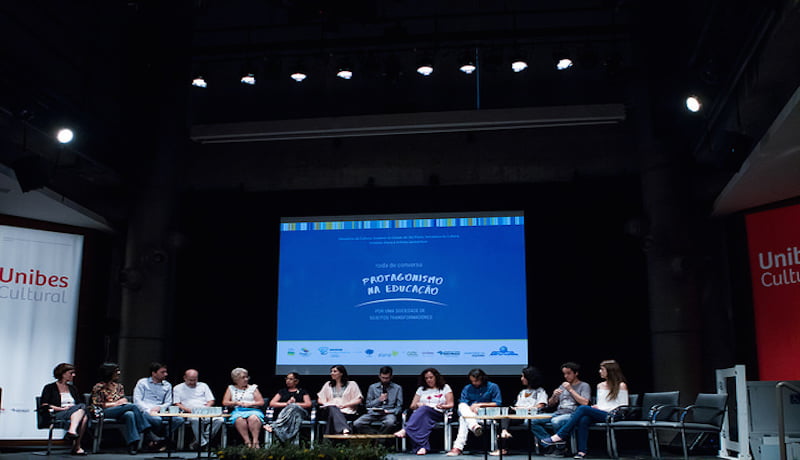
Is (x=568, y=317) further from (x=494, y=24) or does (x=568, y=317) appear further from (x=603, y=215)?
(x=494, y=24)

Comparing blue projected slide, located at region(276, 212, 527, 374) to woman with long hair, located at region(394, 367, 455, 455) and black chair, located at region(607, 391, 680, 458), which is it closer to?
woman with long hair, located at region(394, 367, 455, 455)

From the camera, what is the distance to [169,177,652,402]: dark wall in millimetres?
8695

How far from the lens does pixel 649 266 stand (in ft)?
28.1

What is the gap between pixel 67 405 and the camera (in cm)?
753

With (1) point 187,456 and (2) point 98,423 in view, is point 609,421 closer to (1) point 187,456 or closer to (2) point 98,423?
(1) point 187,456

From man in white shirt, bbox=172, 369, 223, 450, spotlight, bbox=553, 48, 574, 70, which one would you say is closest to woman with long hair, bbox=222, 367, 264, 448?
man in white shirt, bbox=172, 369, 223, 450

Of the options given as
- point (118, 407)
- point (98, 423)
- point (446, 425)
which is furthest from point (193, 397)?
point (446, 425)

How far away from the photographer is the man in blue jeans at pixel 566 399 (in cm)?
737

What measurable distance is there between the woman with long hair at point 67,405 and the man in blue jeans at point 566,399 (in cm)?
438

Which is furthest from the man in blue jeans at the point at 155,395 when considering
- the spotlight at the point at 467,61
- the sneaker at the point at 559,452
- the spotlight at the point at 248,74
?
the spotlight at the point at 467,61

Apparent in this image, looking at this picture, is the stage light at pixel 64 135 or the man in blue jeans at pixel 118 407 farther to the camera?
the man in blue jeans at pixel 118 407

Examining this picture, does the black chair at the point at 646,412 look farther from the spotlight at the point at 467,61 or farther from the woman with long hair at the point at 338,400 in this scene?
the spotlight at the point at 467,61

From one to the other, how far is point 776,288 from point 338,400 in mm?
4726

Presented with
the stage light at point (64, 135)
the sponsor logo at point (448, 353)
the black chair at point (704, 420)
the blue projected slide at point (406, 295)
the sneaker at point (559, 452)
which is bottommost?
the sneaker at point (559, 452)
